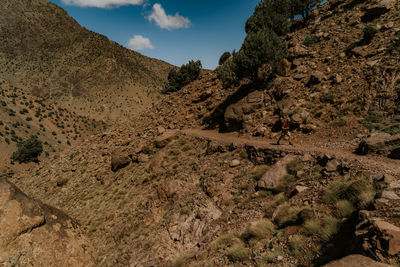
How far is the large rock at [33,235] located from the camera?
8070 millimetres

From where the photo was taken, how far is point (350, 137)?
480 inches

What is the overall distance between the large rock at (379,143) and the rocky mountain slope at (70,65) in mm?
74837

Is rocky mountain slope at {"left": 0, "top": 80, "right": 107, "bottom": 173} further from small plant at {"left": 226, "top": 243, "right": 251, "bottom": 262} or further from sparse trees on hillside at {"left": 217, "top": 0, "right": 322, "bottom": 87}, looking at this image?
small plant at {"left": 226, "top": 243, "right": 251, "bottom": 262}

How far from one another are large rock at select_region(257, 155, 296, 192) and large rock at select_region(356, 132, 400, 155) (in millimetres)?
3448

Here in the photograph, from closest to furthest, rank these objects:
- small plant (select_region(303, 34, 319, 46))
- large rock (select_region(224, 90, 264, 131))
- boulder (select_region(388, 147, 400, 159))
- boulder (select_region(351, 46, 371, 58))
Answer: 1. boulder (select_region(388, 147, 400, 159))
2. boulder (select_region(351, 46, 371, 58))
3. large rock (select_region(224, 90, 264, 131))
4. small plant (select_region(303, 34, 319, 46))

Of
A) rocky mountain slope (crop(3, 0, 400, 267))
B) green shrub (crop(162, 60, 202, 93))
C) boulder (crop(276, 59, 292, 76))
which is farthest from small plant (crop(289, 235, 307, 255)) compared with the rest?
green shrub (crop(162, 60, 202, 93))

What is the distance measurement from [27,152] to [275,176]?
50471 millimetres

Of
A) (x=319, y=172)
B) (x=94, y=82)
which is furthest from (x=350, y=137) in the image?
(x=94, y=82)

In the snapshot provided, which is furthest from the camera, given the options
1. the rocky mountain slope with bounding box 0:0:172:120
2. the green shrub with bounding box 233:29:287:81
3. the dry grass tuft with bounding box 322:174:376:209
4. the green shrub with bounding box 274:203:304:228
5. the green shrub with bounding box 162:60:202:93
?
the rocky mountain slope with bounding box 0:0:172:120

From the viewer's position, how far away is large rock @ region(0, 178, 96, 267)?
26.5 feet

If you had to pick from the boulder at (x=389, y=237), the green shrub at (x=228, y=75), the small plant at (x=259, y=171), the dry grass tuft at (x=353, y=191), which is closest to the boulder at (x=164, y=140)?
the green shrub at (x=228, y=75)

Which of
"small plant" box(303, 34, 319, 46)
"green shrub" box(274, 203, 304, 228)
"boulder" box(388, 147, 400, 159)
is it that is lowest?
"green shrub" box(274, 203, 304, 228)

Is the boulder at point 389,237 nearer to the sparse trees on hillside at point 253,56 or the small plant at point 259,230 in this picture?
the small plant at point 259,230

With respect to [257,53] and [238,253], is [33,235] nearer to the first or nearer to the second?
[238,253]
